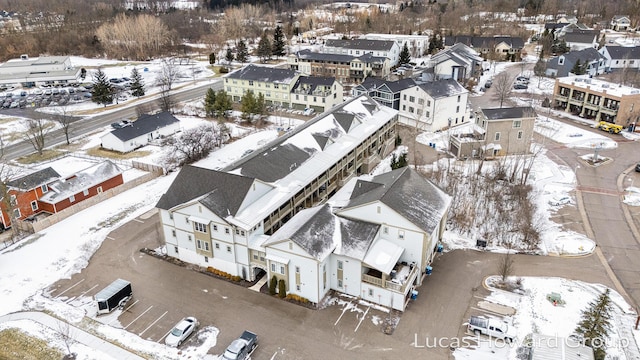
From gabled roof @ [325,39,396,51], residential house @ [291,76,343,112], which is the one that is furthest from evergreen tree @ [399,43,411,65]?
residential house @ [291,76,343,112]

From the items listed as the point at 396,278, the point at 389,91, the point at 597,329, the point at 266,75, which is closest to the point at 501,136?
the point at 389,91

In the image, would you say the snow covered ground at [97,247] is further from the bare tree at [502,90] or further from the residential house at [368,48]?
the residential house at [368,48]

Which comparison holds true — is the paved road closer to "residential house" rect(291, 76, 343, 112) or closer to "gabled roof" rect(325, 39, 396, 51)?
"residential house" rect(291, 76, 343, 112)

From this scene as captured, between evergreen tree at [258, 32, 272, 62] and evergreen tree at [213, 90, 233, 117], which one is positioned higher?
evergreen tree at [258, 32, 272, 62]

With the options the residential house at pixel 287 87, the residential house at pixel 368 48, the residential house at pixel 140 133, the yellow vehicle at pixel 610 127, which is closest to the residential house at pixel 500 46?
the residential house at pixel 368 48

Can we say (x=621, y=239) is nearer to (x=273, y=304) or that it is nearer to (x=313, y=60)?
(x=273, y=304)

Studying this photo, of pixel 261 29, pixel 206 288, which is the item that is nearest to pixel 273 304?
pixel 206 288
